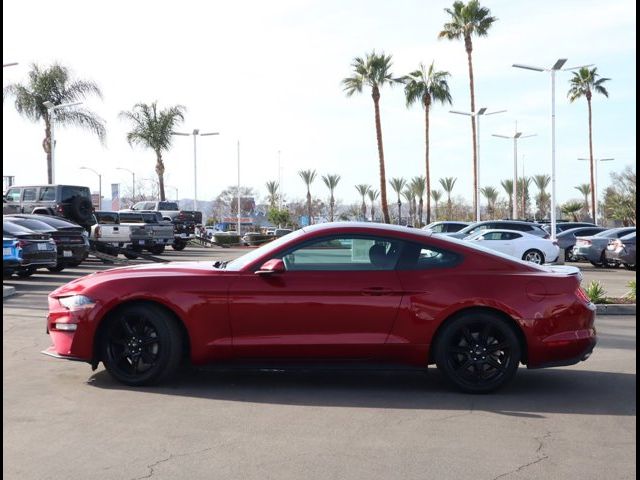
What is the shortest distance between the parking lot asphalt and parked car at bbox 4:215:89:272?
45.5ft

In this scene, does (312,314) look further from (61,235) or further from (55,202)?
(55,202)

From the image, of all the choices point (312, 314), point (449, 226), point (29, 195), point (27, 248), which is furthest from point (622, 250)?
point (312, 314)

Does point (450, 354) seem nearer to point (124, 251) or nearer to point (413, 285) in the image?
point (413, 285)

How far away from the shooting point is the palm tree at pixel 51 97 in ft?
146

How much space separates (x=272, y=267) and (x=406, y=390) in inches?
63.4

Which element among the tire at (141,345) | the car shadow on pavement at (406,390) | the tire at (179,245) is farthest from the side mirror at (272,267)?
the tire at (179,245)

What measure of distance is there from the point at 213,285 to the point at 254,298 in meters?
0.38

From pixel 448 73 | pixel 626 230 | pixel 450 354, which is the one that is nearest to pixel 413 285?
pixel 450 354

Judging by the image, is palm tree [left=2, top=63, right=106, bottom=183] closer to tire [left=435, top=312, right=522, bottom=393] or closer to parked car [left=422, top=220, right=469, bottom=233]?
parked car [left=422, top=220, right=469, bottom=233]

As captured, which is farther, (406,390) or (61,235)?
(61,235)

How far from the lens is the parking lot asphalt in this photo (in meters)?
5.09

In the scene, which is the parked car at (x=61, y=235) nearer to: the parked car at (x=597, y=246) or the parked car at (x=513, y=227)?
the parked car at (x=513, y=227)

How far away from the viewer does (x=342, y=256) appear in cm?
741

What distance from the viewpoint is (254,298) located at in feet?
23.7
